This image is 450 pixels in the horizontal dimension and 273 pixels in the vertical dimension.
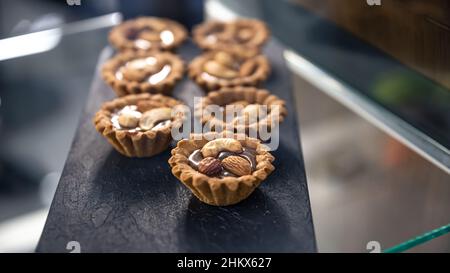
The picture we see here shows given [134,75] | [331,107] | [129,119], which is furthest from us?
[331,107]

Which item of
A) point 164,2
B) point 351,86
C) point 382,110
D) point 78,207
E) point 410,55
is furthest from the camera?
point 164,2

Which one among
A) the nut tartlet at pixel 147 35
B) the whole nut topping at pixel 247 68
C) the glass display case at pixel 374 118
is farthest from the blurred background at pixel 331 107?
the whole nut topping at pixel 247 68

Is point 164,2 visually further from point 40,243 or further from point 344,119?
point 40,243

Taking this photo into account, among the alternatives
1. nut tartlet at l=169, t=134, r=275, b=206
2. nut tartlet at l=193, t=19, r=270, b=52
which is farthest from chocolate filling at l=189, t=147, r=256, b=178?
nut tartlet at l=193, t=19, r=270, b=52

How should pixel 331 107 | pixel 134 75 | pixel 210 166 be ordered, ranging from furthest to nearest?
pixel 331 107
pixel 134 75
pixel 210 166

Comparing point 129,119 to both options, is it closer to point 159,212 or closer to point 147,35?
point 159,212

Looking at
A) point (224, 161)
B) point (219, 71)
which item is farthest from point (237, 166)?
point (219, 71)
